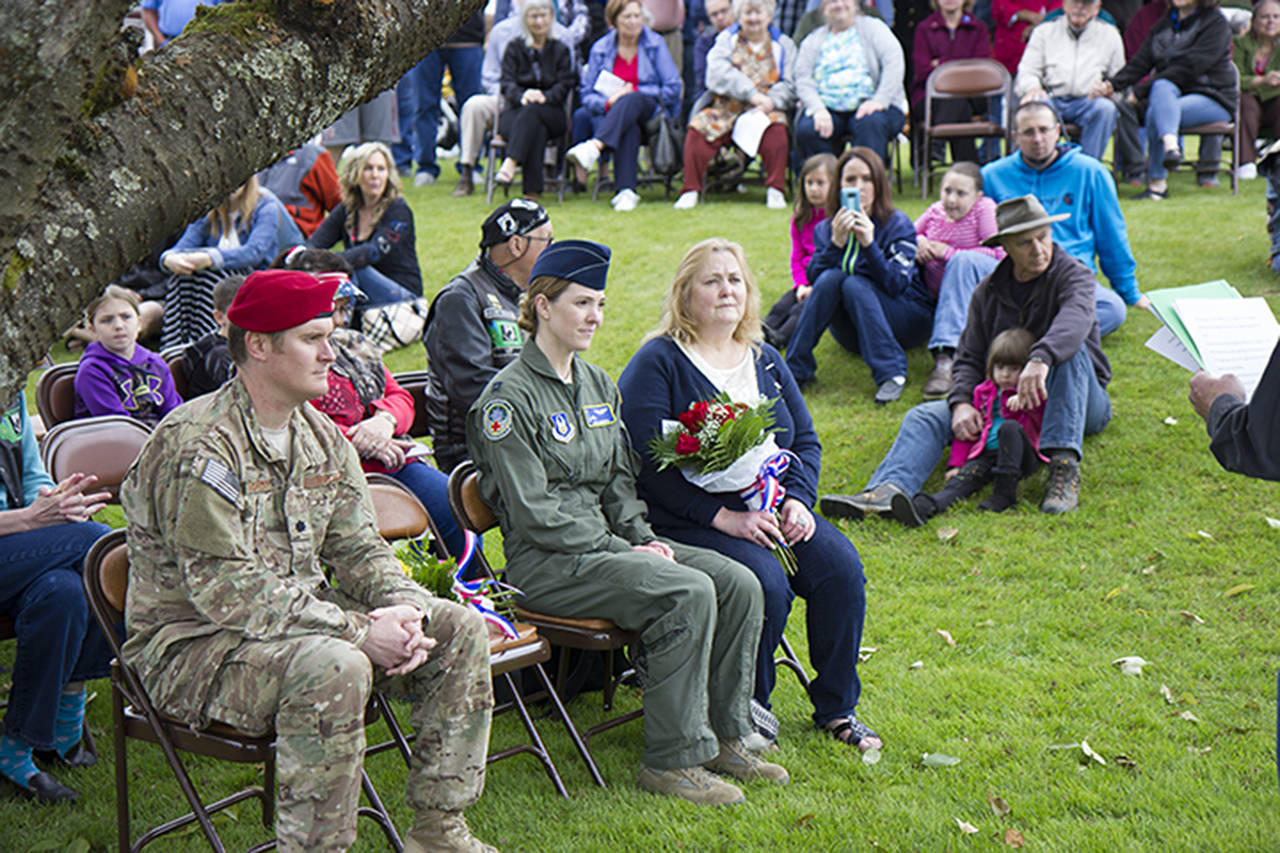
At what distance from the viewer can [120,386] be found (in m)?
5.83

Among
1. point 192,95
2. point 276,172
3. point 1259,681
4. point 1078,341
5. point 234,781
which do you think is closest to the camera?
point 192,95

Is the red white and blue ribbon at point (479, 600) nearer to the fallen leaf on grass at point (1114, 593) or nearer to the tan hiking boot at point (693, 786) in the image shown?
the tan hiking boot at point (693, 786)

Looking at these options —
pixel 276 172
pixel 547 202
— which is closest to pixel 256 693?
pixel 276 172

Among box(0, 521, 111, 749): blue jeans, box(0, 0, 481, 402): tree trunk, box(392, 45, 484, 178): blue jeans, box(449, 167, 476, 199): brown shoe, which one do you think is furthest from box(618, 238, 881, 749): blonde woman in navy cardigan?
box(392, 45, 484, 178): blue jeans

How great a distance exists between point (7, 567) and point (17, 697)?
17.3 inches

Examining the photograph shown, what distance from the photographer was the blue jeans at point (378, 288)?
9258 millimetres

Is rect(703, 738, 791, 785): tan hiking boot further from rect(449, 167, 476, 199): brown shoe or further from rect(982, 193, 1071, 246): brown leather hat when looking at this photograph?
rect(449, 167, 476, 199): brown shoe

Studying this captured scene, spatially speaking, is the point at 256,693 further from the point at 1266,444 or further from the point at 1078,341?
the point at 1078,341

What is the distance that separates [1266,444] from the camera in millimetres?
3031

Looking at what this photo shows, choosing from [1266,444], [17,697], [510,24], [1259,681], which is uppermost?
[510,24]

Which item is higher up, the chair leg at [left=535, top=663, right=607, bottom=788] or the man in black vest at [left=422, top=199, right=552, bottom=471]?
the man in black vest at [left=422, top=199, right=552, bottom=471]

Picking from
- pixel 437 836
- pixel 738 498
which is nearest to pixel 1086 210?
pixel 738 498

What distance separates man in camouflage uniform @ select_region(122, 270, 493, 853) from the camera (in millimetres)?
3264

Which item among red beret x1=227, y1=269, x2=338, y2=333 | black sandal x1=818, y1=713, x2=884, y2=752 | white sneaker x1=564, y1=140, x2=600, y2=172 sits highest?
red beret x1=227, y1=269, x2=338, y2=333
